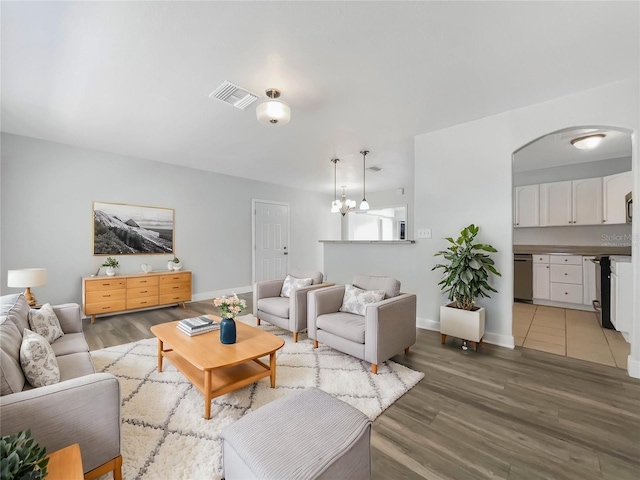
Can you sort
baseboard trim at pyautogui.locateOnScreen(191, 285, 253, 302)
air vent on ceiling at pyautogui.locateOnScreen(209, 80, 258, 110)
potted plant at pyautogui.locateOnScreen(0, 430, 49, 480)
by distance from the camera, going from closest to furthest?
1. potted plant at pyautogui.locateOnScreen(0, 430, 49, 480)
2. air vent on ceiling at pyautogui.locateOnScreen(209, 80, 258, 110)
3. baseboard trim at pyautogui.locateOnScreen(191, 285, 253, 302)

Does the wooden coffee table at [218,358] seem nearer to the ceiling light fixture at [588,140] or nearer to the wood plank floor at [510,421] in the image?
the wood plank floor at [510,421]

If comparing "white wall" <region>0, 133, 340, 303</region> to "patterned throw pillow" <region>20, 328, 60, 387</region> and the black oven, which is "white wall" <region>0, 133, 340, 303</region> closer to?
"patterned throw pillow" <region>20, 328, 60, 387</region>

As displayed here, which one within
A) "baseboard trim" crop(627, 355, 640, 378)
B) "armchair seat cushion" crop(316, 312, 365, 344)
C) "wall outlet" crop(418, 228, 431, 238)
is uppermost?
"wall outlet" crop(418, 228, 431, 238)

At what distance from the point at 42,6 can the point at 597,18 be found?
3403 millimetres

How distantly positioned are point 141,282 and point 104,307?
21.8 inches

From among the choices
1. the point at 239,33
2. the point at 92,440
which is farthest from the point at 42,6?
the point at 92,440

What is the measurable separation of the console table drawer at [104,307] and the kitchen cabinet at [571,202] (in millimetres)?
7015

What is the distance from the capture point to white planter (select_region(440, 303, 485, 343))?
2.89 metres

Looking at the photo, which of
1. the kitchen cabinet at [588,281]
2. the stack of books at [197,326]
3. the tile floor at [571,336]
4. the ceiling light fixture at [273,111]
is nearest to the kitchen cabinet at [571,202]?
the kitchen cabinet at [588,281]

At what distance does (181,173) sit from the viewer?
5180 mm

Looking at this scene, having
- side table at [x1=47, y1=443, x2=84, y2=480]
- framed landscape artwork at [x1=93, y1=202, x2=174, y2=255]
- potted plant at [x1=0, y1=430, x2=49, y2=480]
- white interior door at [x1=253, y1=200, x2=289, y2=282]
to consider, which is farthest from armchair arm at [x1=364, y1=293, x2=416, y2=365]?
white interior door at [x1=253, y1=200, x2=289, y2=282]

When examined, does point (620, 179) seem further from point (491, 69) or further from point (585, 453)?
point (585, 453)

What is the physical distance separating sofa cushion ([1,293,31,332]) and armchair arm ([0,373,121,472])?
94cm

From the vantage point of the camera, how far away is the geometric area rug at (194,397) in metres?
1.50
